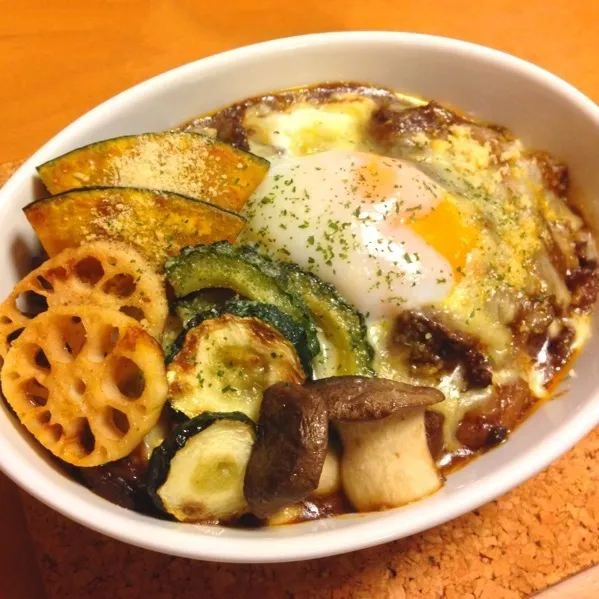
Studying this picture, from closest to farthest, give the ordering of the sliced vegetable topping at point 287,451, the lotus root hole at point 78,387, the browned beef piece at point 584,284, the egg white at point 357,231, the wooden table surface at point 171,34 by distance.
A: 1. the sliced vegetable topping at point 287,451
2. the lotus root hole at point 78,387
3. the egg white at point 357,231
4. the browned beef piece at point 584,284
5. the wooden table surface at point 171,34

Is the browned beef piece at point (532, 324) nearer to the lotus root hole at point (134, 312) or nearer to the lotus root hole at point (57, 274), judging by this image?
the lotus root hole at point (134, 312)

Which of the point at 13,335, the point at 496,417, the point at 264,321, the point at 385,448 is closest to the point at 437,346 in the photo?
the point at 496,417

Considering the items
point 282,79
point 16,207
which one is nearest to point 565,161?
point 282,79

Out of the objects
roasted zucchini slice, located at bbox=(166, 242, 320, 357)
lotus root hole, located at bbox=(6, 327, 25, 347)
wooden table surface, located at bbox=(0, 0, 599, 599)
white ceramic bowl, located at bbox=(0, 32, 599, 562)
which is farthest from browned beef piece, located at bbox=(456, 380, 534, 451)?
wooden table surface, located at bbox=(0, 0, 599, 599)

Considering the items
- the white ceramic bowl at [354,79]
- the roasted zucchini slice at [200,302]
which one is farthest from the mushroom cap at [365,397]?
the roasted zucchini slice at [200,302]

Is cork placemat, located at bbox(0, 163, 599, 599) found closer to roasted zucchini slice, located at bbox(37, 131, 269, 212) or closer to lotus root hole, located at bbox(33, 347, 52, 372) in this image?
lotus root hole, located at bbox(33, 347, 52, 372)

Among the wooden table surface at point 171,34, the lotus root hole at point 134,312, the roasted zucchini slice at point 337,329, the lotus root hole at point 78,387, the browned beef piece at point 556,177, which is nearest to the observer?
the lotus root hole at point 78,387

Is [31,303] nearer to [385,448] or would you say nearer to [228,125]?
[228,125]

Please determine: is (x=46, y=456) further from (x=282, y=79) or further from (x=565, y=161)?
(x=565, y=161)
